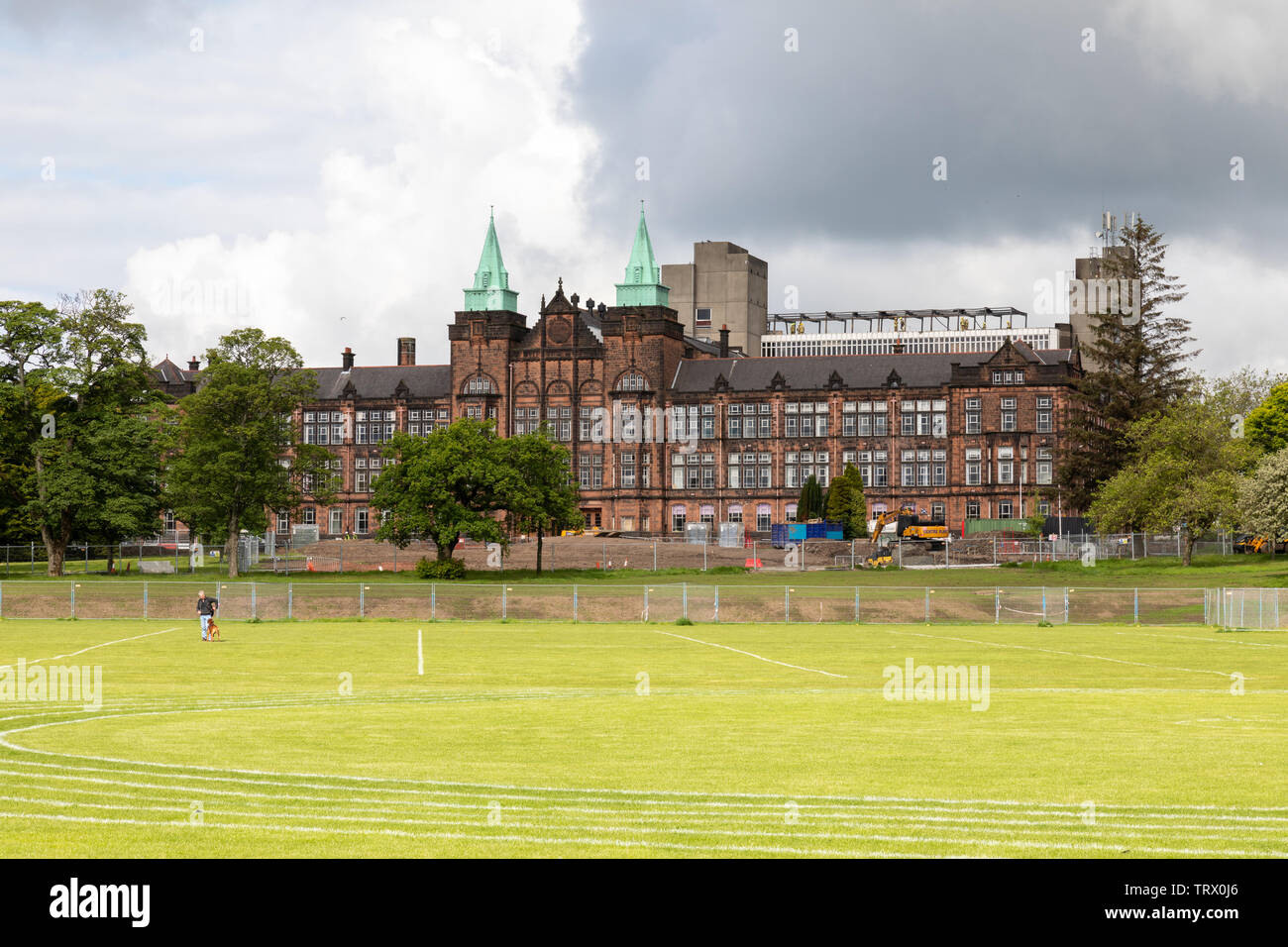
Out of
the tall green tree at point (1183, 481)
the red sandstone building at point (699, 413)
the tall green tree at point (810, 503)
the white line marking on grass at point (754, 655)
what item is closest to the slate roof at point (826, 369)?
the red sandstone building at point (699, 413)

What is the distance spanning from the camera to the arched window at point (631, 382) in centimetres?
15362

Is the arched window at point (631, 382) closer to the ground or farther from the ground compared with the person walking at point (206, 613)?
farther from the ground

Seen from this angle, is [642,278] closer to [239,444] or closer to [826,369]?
[826,369]

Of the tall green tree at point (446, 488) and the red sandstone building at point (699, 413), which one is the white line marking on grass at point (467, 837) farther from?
the red sandstone building at point (699, 413)

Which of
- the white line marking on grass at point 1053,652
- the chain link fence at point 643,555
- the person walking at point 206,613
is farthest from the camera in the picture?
the chain link fence at point 643,555

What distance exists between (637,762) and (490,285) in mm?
142661

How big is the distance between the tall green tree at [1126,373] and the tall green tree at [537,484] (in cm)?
4545

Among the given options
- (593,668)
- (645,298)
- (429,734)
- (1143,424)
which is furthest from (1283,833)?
(645,298)

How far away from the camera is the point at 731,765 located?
20.1 meters

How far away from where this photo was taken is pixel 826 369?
500 feet

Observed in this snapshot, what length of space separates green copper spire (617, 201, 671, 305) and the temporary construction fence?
8566cm

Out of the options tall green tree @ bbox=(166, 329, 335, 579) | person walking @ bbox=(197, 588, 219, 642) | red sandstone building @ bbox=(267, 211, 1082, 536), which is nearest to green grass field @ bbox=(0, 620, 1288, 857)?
person walking @ bbox=(197, 588, 219, 642)

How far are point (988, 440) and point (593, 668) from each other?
110 meters
